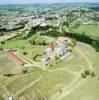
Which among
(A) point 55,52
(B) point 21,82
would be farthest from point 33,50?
(B) point 21,82

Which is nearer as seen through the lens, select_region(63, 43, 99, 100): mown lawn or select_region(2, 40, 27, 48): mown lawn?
select_region(63, 43, 99, 100): mown lawn

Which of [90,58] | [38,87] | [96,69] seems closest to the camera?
[38,87]

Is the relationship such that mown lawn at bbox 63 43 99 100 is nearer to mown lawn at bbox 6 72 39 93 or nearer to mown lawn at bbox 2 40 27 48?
mown lawn at bbox 6 72 39 93

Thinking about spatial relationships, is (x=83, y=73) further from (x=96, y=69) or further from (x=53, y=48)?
(x=53, y=48)

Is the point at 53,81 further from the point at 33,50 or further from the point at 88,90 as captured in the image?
the point at 33,50

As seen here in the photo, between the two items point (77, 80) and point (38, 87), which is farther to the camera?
point (77, 80)

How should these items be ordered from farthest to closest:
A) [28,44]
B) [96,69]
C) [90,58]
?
1. [28,44]
2. [90,58]
3. [96,69]

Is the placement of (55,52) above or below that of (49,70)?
above

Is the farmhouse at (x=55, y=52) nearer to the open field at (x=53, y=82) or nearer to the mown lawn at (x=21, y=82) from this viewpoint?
the open field at (x=53, y=82)

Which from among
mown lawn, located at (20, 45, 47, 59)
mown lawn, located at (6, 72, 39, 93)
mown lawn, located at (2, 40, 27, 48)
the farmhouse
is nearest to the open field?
mown lawn, located at (6, 72, 39, 93)

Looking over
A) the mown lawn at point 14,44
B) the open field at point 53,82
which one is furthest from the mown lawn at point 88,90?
the mown lawn at point 14,44

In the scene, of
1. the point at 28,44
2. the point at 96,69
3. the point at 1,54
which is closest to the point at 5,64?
the point at 1,54
